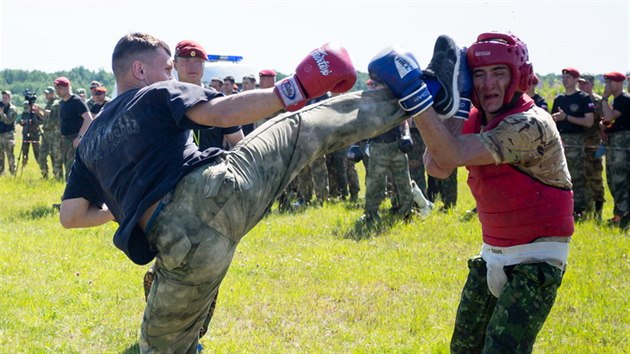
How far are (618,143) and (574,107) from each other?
96 centimetres

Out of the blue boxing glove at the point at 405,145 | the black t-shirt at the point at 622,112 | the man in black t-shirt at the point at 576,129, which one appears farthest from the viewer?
the man in black t-shirt at the point at 576,129

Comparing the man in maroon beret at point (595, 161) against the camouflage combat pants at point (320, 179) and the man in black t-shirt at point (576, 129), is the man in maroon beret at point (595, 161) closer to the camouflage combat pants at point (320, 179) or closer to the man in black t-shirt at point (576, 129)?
the man in black t-shirt at point (576, 129)

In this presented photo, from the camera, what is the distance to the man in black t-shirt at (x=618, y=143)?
11680 millimetres

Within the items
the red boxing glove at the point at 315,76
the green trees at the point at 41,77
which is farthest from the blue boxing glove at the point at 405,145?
the green trees at the point at 41,77

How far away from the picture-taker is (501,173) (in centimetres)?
410

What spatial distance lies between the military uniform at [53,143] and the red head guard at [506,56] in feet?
48.2

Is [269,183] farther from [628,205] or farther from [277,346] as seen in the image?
[628,205]

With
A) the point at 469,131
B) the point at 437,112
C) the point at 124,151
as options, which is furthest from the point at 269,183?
the point at 469,131

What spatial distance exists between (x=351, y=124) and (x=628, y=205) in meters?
9.35

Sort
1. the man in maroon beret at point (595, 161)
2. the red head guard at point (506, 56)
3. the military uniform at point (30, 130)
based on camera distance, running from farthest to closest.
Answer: the military uniform at point (30, 130), the man in maroon beret at point (595, 161), the red head guard at point (506, 56)

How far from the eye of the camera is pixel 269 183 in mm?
3676

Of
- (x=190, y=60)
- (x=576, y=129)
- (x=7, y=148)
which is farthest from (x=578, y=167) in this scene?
(x=7, y=148)

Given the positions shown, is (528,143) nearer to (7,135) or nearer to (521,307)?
(521,307)

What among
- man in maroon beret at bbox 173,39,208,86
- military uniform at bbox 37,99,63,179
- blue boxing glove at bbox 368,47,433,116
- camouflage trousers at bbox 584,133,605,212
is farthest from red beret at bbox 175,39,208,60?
military uniform at bbox 37,99,63,179
